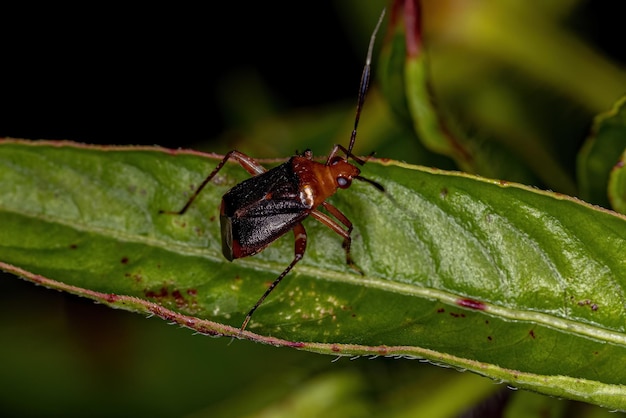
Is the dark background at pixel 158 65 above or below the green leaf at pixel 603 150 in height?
above

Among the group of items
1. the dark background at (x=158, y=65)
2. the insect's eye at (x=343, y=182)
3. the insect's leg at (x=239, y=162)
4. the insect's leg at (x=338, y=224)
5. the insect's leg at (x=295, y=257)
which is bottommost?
the insect's leg at (x=295, y=257)

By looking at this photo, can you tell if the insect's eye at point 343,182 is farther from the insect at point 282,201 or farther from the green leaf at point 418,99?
the green leaf at point 418,99

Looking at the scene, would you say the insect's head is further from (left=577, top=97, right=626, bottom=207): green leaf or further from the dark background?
the dark background

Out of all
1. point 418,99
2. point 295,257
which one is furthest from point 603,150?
point 295,257

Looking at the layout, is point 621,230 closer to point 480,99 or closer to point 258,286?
point 258,286

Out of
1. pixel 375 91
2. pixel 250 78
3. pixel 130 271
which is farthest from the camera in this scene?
→ pixel 250 78

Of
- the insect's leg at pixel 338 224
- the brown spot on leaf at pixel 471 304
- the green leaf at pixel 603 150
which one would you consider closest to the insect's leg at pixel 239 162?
the insect's leg at pixel 338 224

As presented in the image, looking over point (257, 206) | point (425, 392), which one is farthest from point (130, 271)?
point (425, 392)

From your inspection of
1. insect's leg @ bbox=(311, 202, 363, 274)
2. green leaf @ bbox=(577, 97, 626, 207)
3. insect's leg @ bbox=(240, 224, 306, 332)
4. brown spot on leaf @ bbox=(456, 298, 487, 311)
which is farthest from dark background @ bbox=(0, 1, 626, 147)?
brown spot on leaf @ bbox=(456, 298, 487, 311)
